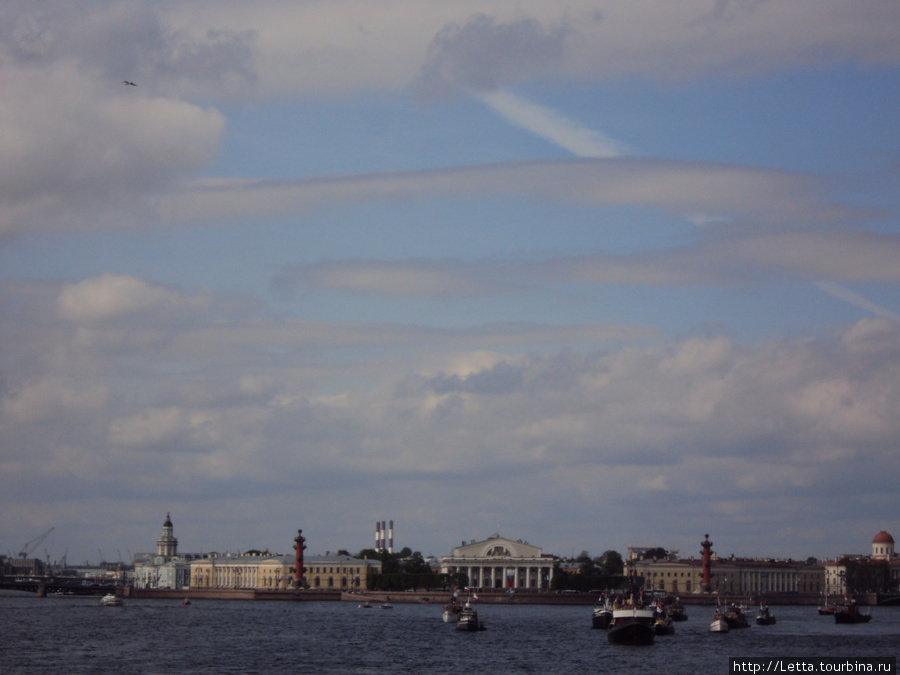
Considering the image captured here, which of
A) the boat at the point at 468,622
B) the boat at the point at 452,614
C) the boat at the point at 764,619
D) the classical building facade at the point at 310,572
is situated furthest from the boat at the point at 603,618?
the classical building facade at the point at 310,572

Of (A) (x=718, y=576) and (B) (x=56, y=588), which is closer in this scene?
(B) (x=56, y=588)

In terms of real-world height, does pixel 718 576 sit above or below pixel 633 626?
below

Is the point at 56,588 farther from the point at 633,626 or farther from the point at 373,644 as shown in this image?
the point at 633,626

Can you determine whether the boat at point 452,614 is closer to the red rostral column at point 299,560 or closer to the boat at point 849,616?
the boat at point 849,616

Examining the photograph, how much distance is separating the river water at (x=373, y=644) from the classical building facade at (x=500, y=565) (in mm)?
71193

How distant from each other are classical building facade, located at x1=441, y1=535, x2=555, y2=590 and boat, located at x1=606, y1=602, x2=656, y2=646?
352ft

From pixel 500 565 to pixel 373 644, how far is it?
10954 centimetres

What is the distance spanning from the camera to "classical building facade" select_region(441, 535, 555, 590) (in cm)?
17962

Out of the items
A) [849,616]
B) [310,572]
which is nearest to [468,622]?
[849,616]

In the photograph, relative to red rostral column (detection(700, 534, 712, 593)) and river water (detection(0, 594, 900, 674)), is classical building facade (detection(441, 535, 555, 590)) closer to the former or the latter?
red rostral column (detection(700, 534, 712, 593))

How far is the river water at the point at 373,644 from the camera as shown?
194ft

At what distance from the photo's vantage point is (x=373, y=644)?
73.1 metres

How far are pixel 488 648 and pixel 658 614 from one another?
13.8m

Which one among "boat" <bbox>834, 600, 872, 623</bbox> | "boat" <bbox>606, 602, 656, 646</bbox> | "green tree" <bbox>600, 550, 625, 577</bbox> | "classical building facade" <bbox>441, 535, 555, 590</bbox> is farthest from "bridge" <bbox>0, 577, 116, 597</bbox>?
"boat" <bbox>606, 602, 656, 646</bbox>
